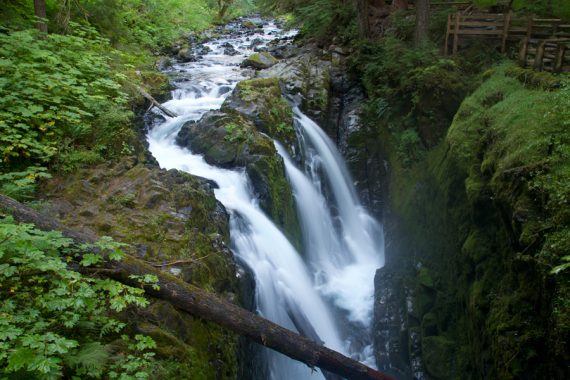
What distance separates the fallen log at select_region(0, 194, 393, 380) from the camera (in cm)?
410

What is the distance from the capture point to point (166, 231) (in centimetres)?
531

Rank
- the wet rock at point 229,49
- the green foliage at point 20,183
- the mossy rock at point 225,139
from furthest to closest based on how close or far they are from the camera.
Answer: the wet rock at point 229,49 < the mossy rock at point 225,139 < the green foliage at point 20,183

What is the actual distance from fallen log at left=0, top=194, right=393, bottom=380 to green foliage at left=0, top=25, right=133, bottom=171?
60.6 inches

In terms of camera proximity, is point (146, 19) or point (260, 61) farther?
point (146, 19)

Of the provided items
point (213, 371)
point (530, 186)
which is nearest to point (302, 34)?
point (530, 186)

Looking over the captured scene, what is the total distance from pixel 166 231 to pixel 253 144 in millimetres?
4496

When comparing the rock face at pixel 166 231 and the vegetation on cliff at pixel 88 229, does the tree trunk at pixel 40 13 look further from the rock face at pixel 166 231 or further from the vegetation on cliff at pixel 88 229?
the rock face at pixel 166 231

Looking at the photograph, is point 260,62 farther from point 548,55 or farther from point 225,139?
point 548,55

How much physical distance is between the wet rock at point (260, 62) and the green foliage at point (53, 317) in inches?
520

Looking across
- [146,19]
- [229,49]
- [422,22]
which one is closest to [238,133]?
[422,22]

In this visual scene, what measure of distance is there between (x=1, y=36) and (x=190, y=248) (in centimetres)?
518

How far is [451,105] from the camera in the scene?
998 centimetres

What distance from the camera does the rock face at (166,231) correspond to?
13.5 feet

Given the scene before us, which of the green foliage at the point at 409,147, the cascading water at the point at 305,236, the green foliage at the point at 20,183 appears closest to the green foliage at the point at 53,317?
the green foliage at the point at 20,183
